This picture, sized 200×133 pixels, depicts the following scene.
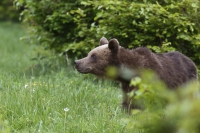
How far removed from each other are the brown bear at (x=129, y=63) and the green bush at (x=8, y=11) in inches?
535

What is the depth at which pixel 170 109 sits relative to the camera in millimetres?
2754

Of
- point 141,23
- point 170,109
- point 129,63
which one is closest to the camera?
A: point 170,109

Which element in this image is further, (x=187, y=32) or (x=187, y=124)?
(x=187, y=32)

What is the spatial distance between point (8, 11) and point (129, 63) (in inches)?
579

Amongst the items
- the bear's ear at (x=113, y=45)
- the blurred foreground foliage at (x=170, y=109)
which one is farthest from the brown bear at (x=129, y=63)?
the blurred foreground foliage at (x=170, y=109)

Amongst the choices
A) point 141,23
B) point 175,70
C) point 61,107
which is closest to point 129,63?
point 175,70

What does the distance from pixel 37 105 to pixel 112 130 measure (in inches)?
44.6

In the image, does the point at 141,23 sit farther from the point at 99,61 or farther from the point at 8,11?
the point at 8,11

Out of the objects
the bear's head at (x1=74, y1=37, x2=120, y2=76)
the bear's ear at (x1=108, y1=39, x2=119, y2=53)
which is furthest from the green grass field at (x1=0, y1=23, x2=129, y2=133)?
the bear's ear at (x1=108, y1=39, x2=119, y2=53)

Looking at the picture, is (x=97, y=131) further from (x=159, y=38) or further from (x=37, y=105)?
(x=159, y=38)

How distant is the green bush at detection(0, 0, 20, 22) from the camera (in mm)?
18845

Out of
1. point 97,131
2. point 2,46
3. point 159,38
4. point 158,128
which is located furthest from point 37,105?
point 2,46

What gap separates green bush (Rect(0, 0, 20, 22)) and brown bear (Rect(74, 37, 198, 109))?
13595 mm

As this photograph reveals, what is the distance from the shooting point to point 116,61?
5.52 metres
